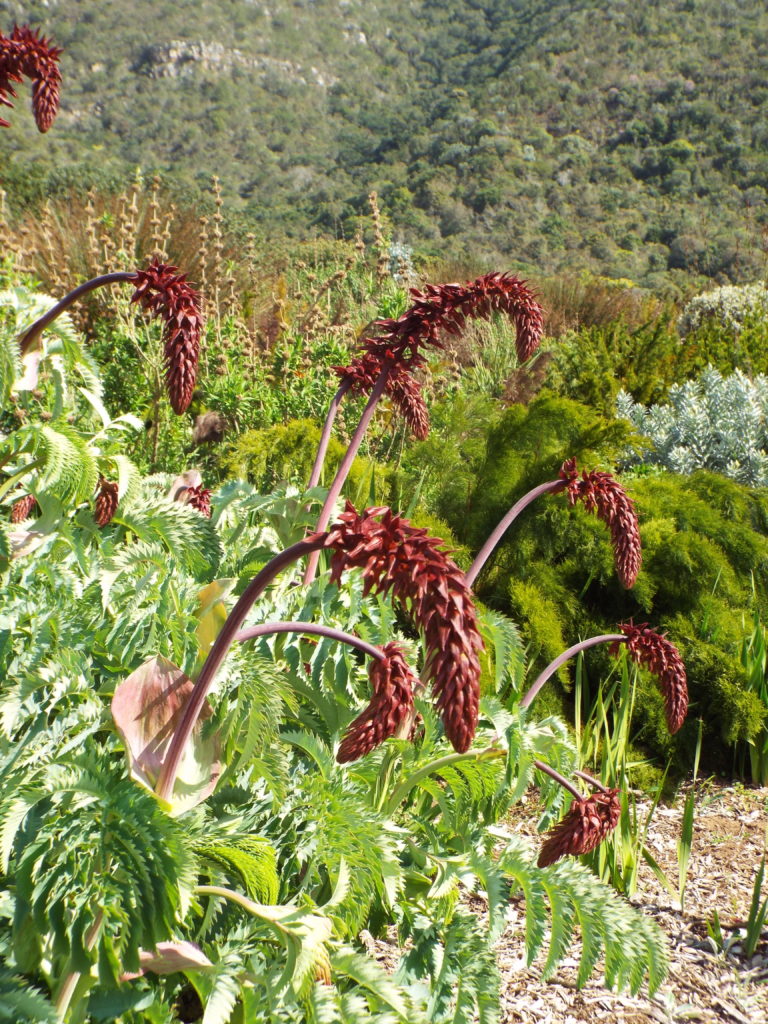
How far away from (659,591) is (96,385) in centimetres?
246

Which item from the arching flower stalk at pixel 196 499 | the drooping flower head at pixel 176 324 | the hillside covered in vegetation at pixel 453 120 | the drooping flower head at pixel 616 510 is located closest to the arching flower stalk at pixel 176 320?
the drooping flower head at pixel 176 324

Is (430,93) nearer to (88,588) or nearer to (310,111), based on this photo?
(310,111)

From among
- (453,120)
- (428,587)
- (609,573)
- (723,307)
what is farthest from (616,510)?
(453,120)

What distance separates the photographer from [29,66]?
1.37 meters

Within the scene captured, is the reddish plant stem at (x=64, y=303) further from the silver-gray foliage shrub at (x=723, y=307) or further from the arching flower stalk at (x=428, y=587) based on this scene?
the silver-gray foliage shrub at (x=723, y=307)

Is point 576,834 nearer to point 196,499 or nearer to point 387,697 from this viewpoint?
point 387,697

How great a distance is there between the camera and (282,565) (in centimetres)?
90

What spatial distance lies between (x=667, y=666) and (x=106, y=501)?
126 cm

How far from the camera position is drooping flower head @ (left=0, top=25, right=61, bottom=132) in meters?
1.35

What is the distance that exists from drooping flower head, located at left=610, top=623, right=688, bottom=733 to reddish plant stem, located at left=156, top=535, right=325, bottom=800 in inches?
46.3

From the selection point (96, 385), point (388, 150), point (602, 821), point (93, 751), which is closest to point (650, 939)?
point (602, 821)

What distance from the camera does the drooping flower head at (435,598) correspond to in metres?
0.84

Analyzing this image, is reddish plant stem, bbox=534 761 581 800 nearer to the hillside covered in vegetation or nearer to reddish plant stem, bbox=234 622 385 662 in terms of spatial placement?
reddish plant stem, bbox=234 622 385 662

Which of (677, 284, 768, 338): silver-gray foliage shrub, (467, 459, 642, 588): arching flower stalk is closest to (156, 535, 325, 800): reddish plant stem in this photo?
(467, 459, 642, 588): arching flower stalk
